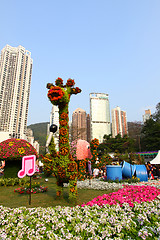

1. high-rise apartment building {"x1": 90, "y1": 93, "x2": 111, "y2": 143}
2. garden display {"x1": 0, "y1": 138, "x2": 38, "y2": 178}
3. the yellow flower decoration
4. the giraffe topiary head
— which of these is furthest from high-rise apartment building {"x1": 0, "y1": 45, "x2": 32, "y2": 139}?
the giraffe topiary head

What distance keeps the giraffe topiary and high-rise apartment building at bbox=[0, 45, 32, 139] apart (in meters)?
66.4

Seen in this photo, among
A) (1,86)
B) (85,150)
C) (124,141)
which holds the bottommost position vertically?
(85,150)

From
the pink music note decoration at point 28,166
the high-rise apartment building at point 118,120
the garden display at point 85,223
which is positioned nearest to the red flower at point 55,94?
the pink music note decoration at point 28,166

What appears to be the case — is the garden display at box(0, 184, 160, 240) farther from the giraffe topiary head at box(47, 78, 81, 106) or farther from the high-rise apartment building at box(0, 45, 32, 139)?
the high-rise apartment building at box(0, 45, 32, 139)

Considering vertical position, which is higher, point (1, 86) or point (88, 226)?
point (1, 86)

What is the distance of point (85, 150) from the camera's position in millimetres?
11453

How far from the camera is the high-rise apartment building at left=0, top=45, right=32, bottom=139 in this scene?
68625mm

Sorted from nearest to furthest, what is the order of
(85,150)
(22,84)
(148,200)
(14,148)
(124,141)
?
(148,200) → (14,148) → (85,150) → (124,141) → (22,84)

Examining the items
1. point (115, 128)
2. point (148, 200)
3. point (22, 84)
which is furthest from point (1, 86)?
point (148, 200)

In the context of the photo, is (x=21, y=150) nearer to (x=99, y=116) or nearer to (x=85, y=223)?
(x=85, y=223)

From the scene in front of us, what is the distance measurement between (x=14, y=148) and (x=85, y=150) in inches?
185

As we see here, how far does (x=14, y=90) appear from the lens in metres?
70.6

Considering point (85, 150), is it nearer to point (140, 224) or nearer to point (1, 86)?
point (140, 224)

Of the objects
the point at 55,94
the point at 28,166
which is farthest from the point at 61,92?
the point at 28,166
